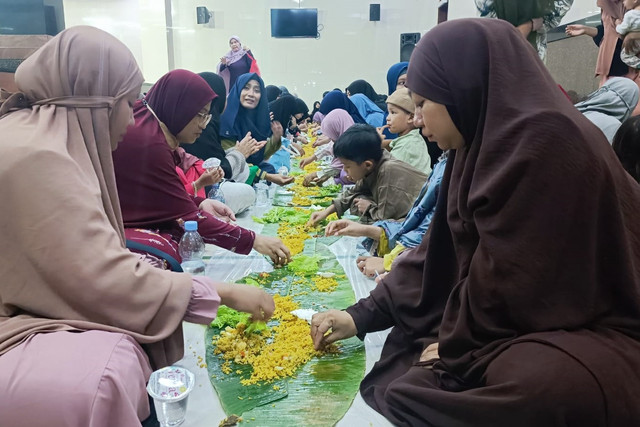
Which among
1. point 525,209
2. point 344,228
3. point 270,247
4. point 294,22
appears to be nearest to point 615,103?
point 344,228

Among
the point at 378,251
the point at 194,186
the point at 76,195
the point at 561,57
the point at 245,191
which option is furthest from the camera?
the point at 561,57

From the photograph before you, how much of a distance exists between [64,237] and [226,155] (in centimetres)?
285

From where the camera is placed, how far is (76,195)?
1.09 meters

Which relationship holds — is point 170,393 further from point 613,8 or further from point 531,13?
point 613,8

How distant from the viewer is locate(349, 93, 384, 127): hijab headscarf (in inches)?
239

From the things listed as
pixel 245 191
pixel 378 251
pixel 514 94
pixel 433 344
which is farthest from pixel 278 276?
pixel 514 94

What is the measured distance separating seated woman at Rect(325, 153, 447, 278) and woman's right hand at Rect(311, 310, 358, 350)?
633 mm

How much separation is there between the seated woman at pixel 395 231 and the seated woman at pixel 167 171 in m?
0.38

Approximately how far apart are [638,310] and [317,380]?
35.8 inches

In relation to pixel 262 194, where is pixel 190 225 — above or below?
above

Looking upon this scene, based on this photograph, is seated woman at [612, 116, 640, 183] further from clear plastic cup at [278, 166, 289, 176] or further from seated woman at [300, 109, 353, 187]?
clear plastic cup at [278, 166, 289, 176]

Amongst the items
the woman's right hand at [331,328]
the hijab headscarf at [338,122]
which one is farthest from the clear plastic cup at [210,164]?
the hijab headscarf at [338,122]

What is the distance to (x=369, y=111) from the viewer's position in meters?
6.48

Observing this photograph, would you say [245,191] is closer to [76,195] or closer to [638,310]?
[76,195]
